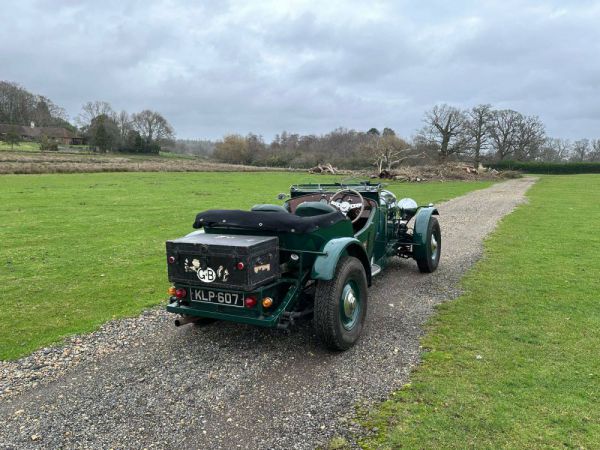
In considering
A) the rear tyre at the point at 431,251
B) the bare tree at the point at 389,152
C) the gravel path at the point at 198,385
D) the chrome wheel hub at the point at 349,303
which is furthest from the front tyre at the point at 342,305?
the bare tree at the point at 389,152

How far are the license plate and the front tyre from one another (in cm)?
82

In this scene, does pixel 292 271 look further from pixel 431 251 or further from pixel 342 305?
pixel 431 251

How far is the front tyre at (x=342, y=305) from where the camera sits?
4410 millimetres

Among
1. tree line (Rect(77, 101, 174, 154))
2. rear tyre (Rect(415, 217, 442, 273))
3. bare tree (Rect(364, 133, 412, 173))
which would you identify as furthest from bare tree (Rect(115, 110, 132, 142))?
rear tyre (Rect(415, 217, 442, 273))

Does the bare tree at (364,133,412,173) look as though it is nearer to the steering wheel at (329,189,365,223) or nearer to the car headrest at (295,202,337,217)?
the steering wheel at (329,189,365,223)

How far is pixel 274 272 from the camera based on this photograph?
4.45 m

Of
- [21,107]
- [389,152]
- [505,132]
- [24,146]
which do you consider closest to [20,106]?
[21,107]

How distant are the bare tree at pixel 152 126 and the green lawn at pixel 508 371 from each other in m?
82.8

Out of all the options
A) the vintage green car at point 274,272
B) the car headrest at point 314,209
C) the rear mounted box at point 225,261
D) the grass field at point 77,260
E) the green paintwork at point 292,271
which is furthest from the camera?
the grass field at point 77,260

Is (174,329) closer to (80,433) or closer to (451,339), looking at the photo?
(80,433)

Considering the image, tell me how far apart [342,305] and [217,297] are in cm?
135

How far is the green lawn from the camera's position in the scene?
Result: 3273 millimetres

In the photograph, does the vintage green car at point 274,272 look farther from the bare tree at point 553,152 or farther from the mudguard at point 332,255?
the bare tree at point 553,152

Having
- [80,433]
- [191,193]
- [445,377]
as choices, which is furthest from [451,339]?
[191,193]
